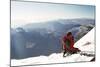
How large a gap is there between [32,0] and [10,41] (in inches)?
21.0

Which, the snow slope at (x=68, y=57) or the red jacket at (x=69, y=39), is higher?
the red jacket at (x=69, y=39)

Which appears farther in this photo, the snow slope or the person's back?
the person's back

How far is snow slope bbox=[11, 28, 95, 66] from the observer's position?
2270 millimetres

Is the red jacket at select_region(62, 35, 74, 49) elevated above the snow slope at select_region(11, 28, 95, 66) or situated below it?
above

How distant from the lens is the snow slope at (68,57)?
2.27 m

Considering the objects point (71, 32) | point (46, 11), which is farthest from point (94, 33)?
point (46, 11)

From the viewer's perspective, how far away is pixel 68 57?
8.14ft

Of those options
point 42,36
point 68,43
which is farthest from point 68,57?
point 42,36

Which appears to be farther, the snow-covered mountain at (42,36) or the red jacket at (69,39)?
the red jacket at (69,39)

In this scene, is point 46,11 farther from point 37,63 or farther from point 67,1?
point 37,63

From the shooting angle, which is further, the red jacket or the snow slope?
the red jacket

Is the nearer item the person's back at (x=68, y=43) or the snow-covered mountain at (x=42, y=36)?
the snow-covered mountain at (x=42, y=36)

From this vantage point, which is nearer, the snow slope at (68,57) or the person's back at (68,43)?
the snow slope at (68,57)

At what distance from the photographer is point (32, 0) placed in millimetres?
2316
